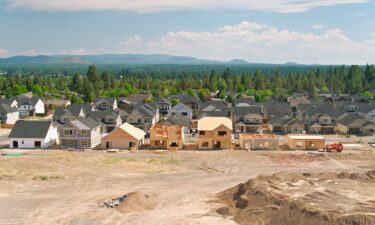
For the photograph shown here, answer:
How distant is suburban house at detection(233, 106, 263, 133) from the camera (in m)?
67.1

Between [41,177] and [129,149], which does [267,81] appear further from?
[41,177]

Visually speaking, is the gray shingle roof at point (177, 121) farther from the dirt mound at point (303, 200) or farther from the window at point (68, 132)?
the dirt mound at point (303, 200)

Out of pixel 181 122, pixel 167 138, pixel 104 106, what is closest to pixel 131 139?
pixel 167 138

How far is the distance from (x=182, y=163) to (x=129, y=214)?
54.5 ft

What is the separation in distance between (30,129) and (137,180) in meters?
21.3

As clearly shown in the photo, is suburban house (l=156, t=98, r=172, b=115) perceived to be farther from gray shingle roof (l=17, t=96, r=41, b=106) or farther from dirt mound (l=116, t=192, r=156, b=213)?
dirt mound (l=116, t=192, r=156, b=213)

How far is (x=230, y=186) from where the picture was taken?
123 ft

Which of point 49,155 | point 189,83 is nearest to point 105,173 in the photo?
point 49,155

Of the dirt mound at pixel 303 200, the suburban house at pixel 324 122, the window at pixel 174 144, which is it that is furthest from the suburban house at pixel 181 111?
the dirt mound at pixel 303 200

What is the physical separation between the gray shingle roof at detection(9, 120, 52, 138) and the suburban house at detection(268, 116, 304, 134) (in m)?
32.8

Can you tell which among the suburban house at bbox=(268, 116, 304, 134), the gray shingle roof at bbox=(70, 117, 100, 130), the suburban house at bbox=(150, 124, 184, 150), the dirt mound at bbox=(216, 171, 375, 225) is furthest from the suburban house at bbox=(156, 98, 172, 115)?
the dirt mound at bbox=(216, 171, 375, 225)

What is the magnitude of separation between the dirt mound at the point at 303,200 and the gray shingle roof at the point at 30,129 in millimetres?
28431

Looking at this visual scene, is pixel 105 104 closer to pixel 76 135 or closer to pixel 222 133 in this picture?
pixel 76 135

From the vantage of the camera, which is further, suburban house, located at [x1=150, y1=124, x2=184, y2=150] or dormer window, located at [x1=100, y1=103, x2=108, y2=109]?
dormer window, located at [x1=100, y1=103, x2=108, y2=109]
